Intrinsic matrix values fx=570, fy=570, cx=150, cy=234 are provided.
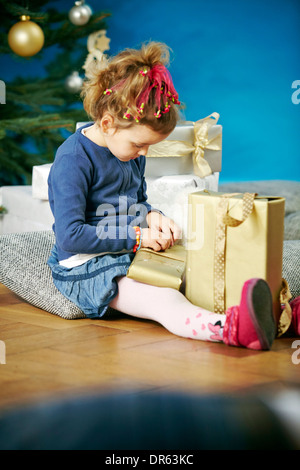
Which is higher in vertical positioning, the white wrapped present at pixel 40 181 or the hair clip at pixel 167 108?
the hair clip at pixel 167 108

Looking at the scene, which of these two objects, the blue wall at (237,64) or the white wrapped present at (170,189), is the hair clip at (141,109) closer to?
the white wrapped present at (170,189)

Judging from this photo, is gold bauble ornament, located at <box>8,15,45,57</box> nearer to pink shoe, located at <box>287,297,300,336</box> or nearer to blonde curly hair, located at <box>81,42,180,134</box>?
blonde curly hair, located at <box>81,42,180,134</box>

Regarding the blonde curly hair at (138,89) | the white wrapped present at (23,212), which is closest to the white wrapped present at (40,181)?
the white wrapped present at (23,212)

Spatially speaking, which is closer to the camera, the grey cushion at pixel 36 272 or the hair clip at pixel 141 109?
the hair clip at pixel 141 109

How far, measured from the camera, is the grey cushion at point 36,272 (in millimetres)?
1298

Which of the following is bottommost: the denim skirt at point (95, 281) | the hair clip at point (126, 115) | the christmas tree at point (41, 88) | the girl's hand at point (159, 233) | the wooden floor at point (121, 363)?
the wooden floor at point (121, 363)

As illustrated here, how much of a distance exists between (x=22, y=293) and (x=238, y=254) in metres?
0.56

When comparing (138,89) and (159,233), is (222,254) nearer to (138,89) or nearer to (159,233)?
(159,233)

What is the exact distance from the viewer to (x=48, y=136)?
251cm

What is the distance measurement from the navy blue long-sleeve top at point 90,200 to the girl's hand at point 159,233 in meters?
0.03

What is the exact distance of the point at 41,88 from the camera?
275cm

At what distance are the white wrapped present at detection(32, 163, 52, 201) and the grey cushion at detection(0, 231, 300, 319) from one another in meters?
0.42

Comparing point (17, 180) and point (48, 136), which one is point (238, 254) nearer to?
point (48, 136)

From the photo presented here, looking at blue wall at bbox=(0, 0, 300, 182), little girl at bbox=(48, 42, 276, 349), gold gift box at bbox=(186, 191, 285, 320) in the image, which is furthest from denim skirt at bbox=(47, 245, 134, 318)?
blue wall at bbox=(0, 0, 300, 182)
